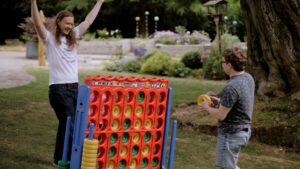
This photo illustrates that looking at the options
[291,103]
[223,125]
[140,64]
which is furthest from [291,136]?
[140,64]

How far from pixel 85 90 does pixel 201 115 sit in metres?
4.93

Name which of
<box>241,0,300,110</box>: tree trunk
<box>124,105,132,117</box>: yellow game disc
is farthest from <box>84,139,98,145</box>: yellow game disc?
<box>241,0,300,110</box>: tree trunk

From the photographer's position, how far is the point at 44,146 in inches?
277

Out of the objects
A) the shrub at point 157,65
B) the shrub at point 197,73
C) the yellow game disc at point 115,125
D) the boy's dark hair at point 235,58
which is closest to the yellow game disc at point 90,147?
the yellow game disc at point 115,125

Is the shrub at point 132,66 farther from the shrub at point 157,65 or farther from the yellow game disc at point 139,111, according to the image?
the yellow game disc at point 139,111

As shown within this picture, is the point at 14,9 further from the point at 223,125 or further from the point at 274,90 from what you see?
the point at 223,125

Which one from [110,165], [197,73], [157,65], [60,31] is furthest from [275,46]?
[157,65]

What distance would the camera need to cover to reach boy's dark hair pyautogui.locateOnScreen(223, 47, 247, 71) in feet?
15.1

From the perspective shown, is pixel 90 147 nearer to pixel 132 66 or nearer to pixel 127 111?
pixel 127 111

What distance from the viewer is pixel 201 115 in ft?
30.2

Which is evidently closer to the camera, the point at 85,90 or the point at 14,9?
the point at 85,90

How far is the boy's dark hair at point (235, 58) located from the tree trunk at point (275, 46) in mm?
3991

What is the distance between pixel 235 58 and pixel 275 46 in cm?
433

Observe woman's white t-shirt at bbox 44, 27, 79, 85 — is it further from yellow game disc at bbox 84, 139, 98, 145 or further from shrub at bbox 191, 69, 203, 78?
shrub at bbox 191, 69, 203, 78
